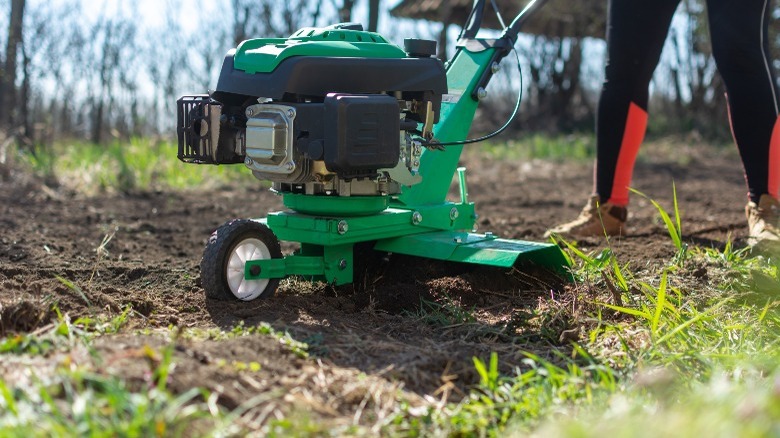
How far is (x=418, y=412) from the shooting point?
1827 mm

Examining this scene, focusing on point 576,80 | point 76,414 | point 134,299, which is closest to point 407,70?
point 134,299

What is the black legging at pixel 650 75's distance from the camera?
3.33 meters

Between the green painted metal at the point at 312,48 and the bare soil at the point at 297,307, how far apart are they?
69 centimetres

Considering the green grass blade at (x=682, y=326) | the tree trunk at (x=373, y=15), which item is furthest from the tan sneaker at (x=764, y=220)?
the tree trunk at (x=373, y=15)

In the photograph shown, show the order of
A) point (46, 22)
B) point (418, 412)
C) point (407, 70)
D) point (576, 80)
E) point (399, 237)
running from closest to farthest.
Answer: point (418, 412)
point (407, 70)
point (399, 237)
point (46, 22)
point (576, 80)

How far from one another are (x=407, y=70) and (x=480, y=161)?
5277 millimetres

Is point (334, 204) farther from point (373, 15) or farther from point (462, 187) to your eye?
point (373, 15)

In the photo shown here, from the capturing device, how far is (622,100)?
142 inches

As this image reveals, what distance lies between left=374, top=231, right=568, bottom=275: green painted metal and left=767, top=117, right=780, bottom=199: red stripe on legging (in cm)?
110

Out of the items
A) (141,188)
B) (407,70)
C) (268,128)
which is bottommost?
(141,188)

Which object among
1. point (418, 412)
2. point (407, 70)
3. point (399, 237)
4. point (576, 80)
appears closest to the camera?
point (418, 412)

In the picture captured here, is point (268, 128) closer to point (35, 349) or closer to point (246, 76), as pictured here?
point (246, 76)

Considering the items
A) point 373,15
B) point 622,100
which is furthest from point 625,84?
point 373,15

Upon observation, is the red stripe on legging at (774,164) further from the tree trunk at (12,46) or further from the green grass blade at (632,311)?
the tree trunk at (12,46)
